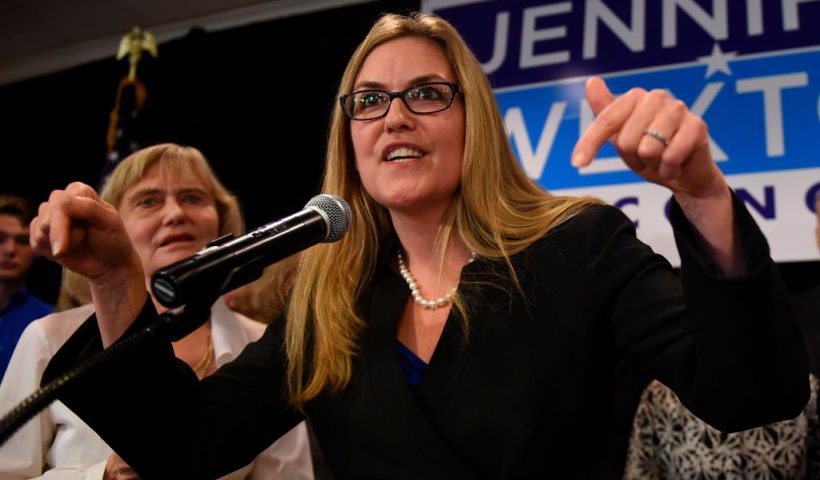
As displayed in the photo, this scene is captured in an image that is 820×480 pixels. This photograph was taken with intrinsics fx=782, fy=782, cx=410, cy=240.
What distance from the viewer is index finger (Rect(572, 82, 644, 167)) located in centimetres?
74

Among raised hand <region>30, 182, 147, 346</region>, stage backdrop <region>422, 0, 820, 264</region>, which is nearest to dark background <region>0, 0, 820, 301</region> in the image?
stage backdrop <region>422, 0, 820, 264</region>

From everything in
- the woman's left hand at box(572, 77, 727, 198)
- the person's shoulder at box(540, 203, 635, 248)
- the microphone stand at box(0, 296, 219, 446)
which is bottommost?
the microphone stand at box(0, 296, 219, 446)

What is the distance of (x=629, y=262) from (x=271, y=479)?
3.45 feet

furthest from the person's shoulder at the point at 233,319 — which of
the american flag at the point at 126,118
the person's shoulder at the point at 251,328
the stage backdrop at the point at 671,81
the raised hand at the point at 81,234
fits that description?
the american flag at the point at 126,118

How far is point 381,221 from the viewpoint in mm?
1535

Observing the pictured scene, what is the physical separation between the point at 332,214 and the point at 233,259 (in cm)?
20

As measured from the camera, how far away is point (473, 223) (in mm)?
1360

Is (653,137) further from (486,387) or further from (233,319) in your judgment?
(233,319)

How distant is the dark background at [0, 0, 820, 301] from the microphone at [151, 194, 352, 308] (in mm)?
3067

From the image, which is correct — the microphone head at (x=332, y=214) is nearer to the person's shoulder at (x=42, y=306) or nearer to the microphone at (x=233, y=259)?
the microphone at (x=233, y=259)

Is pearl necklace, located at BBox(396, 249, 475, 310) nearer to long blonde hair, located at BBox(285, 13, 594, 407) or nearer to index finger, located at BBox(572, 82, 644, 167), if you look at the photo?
long blonde hair, located at BBox(285, 13, 594, 407)

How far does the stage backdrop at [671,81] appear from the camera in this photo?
270cm

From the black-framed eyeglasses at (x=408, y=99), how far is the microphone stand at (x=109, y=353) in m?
0.71

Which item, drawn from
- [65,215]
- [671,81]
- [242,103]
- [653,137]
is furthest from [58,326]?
[242,103]
